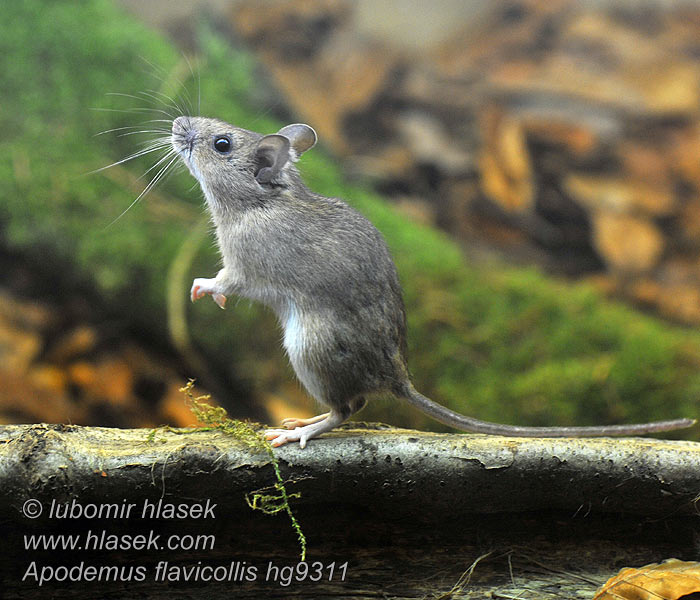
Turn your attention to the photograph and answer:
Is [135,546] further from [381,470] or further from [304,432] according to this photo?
[381,470]

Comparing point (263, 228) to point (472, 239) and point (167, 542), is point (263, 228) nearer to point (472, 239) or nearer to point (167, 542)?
point (167, 542)

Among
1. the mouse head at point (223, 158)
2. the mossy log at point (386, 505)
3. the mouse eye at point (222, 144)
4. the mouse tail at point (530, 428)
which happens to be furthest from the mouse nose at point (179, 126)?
the mouse tail at point (530, 428)

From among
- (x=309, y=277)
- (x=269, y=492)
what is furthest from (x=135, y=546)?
(x=309, y=277)

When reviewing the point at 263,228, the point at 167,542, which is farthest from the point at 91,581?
the point at 263,228

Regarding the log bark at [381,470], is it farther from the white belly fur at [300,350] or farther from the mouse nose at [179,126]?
the mouse nose at [179,126]

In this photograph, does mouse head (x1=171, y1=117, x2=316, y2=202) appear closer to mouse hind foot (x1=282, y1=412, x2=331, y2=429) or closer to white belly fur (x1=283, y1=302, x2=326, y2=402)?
white belly fur (x1=283, y1=302, x2=326, y2=402)

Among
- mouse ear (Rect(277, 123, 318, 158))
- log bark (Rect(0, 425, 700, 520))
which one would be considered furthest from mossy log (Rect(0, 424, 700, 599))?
mouse ear (Rect(277, 123, 318, 158))

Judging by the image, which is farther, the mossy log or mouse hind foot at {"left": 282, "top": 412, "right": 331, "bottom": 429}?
mouse hind foot at {"left": 282, "top": 412, "right": 331, "bottom": 429}
